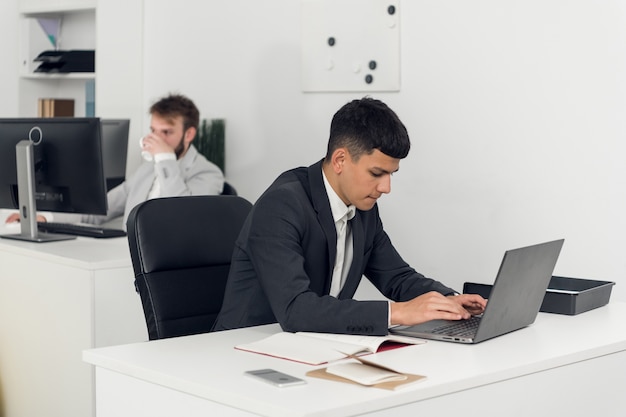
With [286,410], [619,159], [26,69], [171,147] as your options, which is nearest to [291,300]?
[286,410]

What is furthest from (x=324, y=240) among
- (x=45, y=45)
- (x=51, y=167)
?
(x=45, y=45)

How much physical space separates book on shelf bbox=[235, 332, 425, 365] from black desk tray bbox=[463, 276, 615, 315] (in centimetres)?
49

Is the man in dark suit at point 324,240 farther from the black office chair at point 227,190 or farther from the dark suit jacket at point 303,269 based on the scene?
the black office chair at point 227,190

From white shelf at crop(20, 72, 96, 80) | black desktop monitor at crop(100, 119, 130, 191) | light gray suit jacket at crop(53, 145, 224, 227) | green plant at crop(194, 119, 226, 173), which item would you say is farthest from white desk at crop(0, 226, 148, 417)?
white shelf at crop(20, 72, 96, 80)

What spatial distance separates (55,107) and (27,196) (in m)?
2.01

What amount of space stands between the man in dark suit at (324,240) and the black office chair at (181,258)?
0.15 meters

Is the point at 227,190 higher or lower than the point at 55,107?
lower

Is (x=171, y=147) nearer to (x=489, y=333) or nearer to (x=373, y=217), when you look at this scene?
(x=373, y=217)

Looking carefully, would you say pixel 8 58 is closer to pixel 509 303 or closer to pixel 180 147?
pixel 180 147

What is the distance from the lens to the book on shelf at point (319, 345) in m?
Result: 2.00

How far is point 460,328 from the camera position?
228cm

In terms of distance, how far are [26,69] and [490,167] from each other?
3.20 meters

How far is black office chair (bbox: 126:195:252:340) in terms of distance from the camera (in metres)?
2.59

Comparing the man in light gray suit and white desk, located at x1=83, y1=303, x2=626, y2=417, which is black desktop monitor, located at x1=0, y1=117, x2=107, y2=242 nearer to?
the man in light gray suit
